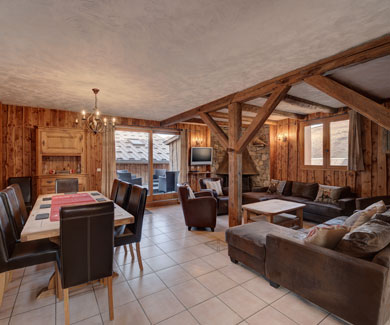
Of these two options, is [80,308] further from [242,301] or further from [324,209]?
[324,209]

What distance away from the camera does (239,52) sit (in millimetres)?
2418

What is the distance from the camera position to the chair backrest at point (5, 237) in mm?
A: 1878

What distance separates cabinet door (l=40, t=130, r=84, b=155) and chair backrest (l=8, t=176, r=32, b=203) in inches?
27.8

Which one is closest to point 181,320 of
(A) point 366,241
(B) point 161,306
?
(B) point 161,306

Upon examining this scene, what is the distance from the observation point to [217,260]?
293 centimetres

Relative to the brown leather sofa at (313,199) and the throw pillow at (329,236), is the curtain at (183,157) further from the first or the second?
the throw pillow at (329,236)

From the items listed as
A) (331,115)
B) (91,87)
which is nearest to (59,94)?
(91,87)

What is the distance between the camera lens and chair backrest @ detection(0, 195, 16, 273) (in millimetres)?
1878

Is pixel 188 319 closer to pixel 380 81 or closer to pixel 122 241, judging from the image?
pixel 122 241

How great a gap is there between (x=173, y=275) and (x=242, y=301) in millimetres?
870

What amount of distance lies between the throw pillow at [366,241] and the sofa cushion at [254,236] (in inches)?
26.3

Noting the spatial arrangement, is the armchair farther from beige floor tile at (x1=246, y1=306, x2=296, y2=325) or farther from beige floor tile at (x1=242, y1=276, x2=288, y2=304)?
beige floor tile at (x1=246, y1=306, x2=296, y2=325)

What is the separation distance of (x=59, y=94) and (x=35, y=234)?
9.98 ft

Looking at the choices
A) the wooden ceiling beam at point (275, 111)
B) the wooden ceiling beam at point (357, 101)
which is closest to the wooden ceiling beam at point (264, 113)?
the wooden ceiling beam at point (357, 101)
